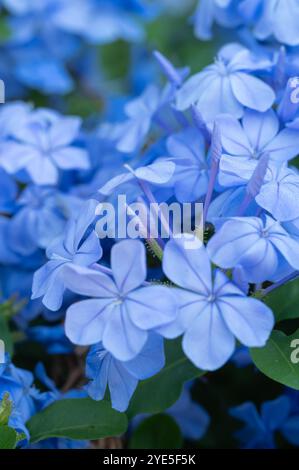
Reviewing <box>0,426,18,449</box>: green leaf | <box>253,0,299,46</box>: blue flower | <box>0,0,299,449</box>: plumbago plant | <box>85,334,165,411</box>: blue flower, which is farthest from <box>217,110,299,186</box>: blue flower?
<box>0,426,18,449</box>: green leaf

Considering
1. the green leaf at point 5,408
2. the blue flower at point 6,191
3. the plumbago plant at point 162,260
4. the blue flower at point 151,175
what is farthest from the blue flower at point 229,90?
the green leaf at point 5,408

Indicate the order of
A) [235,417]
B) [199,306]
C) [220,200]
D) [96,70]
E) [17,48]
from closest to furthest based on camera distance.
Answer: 1. [199,306]
2. [220,200]
3. [235,417]
4. [17,48]
5. [96,70]

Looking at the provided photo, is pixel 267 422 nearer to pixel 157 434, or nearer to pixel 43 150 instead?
pixel 157 434

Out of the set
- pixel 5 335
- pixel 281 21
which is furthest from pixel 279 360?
pixel 281 21

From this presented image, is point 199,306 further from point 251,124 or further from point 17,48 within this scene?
point 17,48

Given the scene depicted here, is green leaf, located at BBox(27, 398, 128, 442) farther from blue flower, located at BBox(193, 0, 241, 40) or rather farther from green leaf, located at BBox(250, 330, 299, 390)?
blue flower, located at BBox(193, 0, 241, 40)
